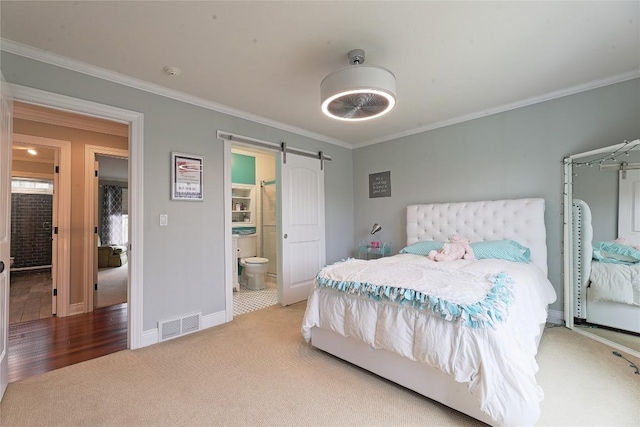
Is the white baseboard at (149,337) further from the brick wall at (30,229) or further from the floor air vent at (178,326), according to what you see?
the brick wall at (30,229)

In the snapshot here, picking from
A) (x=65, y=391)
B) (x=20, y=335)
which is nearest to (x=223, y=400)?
(x=65, y=391)

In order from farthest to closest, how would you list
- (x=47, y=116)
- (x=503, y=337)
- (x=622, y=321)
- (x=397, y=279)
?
(x=47, y=116), (x=622, y=321), (x=397, y=279), (x=503, y=337)

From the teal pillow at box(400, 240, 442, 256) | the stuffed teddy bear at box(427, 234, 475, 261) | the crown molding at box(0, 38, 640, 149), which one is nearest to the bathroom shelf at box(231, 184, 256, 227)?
the crown molding at box(0, 38, 640, 149)

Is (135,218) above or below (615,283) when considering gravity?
above

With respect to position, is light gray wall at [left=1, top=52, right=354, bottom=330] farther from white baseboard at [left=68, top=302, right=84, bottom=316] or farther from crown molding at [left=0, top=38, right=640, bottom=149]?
white baseboard at [left=68, top=302, right=84, bottom=316]

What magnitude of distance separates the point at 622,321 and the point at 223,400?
337 cm

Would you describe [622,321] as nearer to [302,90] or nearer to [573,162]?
[573,162]

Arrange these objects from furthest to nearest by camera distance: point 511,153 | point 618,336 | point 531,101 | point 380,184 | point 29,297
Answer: point 380,184, point 29,297, point 511,153, point 531,101, point 618,336

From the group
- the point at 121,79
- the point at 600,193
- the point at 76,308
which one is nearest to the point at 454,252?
the point at 600,193

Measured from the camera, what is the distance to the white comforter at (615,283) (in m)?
2.43

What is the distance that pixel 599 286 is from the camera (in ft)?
8.80

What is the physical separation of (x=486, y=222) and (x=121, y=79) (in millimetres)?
3987

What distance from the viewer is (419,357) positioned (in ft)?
5.60

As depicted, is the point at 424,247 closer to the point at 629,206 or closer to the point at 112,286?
the point at 629,206
